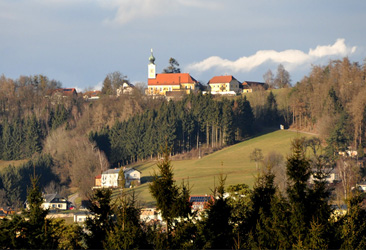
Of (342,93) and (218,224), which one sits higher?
(342,93)

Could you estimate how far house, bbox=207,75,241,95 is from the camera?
14725cm

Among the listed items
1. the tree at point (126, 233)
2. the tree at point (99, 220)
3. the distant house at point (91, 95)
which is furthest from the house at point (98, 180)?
the distant house at point (91, 95)

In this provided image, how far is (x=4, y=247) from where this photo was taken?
23.4 m

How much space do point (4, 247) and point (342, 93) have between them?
7824 cm

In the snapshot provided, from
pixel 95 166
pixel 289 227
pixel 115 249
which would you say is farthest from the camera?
pixel 95 166

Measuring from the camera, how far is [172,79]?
479ft

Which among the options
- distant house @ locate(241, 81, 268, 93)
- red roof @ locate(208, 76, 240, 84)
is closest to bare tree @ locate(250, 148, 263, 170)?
distant house @ locate(241, 81, 268, 93)

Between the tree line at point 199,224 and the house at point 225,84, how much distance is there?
391 feet

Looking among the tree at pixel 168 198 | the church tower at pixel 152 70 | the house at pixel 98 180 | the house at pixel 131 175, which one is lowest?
the house at pixel 98 180

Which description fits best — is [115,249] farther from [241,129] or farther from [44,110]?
[44,110]

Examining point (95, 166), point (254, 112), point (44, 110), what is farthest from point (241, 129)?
point (44, 110)

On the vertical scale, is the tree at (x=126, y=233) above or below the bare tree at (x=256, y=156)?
above

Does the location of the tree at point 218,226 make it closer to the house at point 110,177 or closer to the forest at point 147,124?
the forest at point 147,124

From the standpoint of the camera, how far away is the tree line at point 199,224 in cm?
2356
